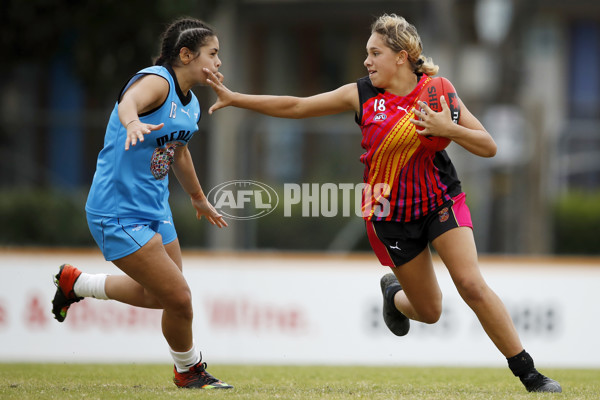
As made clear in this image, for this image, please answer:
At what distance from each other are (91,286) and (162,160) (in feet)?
3.38

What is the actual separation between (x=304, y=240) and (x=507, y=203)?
2.95 m

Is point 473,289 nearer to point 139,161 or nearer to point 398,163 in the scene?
point 398,163

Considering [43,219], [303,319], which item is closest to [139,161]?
[303,319]

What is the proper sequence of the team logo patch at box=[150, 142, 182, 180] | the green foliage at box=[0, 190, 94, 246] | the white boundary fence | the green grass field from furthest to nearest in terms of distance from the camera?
1. the green foliage at box=[0, 190, 94, 246]
2. the white boundary fence
3. the team logo patch at box=[150, 142, 182, 180]
4. the green grass field

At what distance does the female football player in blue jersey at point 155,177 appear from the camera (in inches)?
204

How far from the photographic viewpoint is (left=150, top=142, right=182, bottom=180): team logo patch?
17.4ft

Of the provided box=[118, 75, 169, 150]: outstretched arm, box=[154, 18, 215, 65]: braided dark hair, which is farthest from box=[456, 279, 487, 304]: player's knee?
box=[154, 18, 215, 65]: braided dark hair

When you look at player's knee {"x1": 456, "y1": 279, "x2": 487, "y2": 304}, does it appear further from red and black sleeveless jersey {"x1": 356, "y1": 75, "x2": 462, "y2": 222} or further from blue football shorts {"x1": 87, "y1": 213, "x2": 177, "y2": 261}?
blue football shorts {"x1": 87, "y1": 213, "x2": 177, "y2": 261}

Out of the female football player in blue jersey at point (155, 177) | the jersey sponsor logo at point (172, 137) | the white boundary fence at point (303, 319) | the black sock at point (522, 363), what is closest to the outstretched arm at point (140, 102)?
the female football player in blue jersey at point (155, 177)

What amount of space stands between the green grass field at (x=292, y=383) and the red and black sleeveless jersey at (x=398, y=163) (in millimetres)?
1121

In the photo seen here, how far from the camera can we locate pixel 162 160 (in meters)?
5.35

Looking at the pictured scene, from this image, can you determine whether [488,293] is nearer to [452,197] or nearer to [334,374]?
[452,197]

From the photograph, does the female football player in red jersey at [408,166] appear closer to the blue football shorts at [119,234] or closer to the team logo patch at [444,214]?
the team logo patch at [444,214]

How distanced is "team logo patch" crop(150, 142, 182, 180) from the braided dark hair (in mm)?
505
